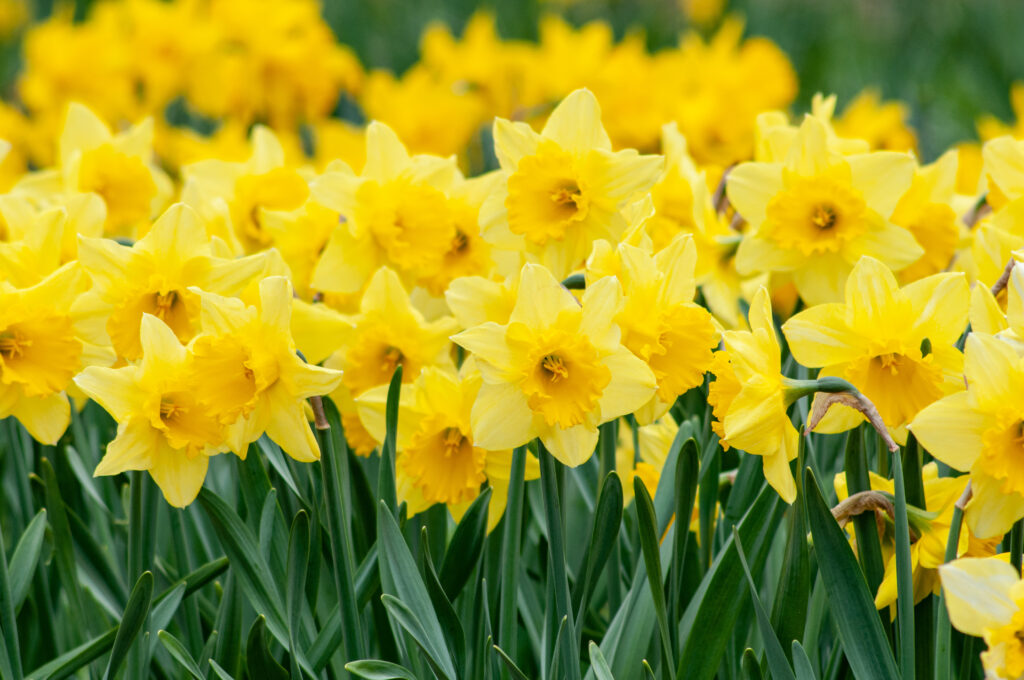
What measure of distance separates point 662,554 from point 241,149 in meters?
2.30

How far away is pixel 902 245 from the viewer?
1.58 metres

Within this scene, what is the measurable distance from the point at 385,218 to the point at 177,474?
514 mm

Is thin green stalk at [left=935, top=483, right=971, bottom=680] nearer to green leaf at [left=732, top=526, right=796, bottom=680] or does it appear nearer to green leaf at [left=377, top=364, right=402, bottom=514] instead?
green leaf at [left=732, top=526, right=796, bottom=680]

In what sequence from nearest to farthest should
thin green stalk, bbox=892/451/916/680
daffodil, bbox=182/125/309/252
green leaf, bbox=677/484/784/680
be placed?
thin green stalk, bbox=892/451/916/680
green leaf, bbox=677/484/784/680
daffodil, bbox=182/125/309/252

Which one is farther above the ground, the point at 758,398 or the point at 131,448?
the point at 758,398

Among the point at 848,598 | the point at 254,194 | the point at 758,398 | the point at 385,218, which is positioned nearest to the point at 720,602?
the point at 848,598

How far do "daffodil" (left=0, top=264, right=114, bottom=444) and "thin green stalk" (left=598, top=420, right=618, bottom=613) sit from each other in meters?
0.66

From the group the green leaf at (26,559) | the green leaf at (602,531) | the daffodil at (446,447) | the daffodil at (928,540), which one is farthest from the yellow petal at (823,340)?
the green leaf at (26,559)

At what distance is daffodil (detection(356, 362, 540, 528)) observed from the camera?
4.43ft

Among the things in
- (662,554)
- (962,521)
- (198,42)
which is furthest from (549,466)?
(198,42)

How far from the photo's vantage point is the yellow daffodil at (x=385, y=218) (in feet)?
5.23

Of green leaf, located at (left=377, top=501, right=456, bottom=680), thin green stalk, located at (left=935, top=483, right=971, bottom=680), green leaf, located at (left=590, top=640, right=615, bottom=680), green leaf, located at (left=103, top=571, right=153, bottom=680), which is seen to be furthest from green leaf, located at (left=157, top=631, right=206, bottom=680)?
thin green stalk, located at (left=935, top=483, right=971, bottom=680)

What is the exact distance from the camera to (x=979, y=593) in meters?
0.96

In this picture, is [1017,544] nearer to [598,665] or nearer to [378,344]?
[598,665]
